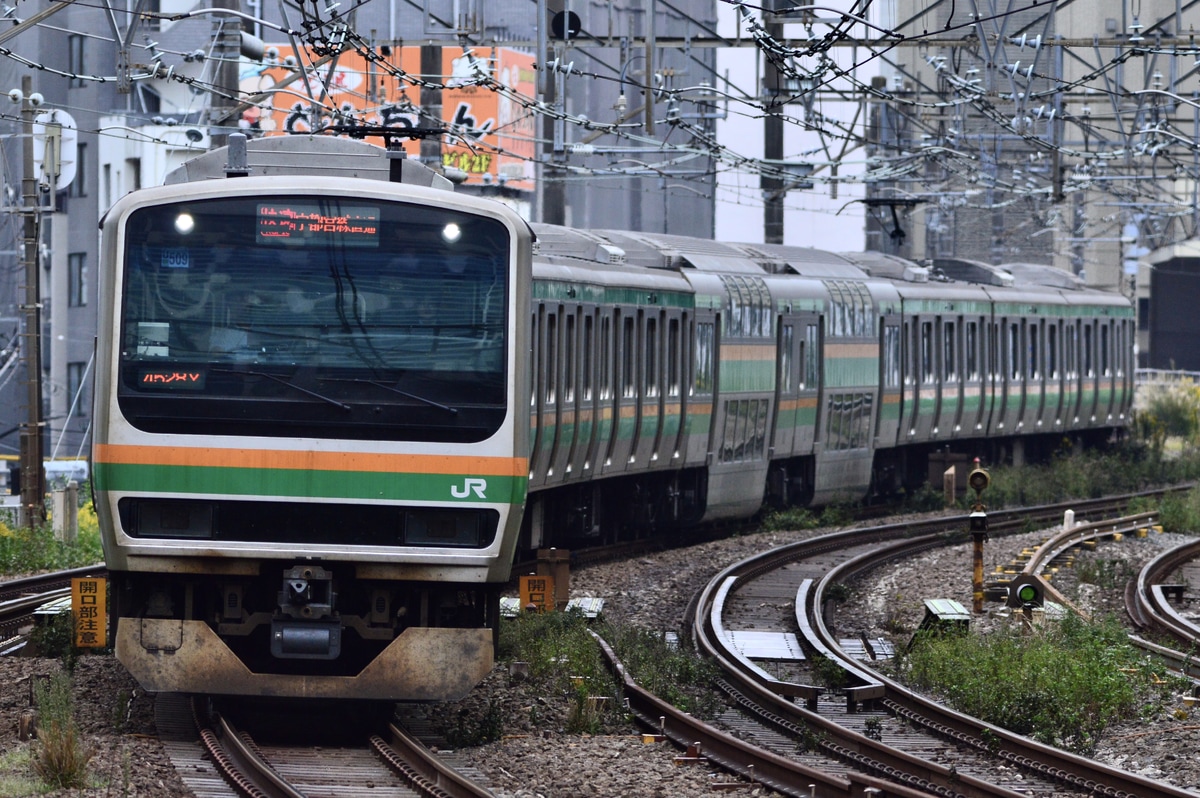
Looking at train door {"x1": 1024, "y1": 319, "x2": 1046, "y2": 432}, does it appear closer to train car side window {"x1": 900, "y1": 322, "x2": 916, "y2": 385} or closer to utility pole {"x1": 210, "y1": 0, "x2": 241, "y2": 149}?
train car side window {"x1": 900, "y1": 322, "x2": 916, "y2": 385}

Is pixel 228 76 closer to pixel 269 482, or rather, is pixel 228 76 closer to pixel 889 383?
pixel 269 482

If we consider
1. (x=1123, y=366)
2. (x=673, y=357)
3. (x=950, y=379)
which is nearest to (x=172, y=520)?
(x=673, y=357)

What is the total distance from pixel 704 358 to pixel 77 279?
25903mm

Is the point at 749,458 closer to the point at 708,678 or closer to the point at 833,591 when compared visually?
the point at 833,591

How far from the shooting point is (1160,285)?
66.8m

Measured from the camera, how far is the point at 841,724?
1141 centimetres

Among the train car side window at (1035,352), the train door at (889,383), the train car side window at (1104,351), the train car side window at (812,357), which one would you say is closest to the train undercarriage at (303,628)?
the train car side window at (812,357)

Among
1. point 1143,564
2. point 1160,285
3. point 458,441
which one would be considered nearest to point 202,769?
point 458,441

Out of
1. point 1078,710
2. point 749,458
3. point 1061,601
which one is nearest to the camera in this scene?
point 1078,710

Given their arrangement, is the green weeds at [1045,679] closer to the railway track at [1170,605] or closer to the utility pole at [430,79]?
the railway track at [1170,605]

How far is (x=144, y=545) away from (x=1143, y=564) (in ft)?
43.9

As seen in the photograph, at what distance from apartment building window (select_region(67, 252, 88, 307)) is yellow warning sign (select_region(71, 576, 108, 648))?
32.8 meters

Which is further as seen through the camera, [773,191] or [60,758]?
[773,191]

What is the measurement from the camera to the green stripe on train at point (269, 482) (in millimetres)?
10078
